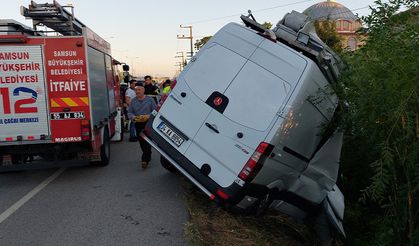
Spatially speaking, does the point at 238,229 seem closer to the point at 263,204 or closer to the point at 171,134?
the point at 263,204

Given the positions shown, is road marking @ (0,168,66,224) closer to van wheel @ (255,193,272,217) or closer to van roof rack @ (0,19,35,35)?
van roof rack @ (0,19,35,35)

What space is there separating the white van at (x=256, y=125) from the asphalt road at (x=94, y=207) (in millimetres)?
840

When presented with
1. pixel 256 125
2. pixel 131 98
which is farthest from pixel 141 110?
pixel 131 98

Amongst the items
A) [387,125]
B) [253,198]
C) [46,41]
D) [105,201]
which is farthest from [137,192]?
[387,125]

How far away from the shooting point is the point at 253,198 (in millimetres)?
4816

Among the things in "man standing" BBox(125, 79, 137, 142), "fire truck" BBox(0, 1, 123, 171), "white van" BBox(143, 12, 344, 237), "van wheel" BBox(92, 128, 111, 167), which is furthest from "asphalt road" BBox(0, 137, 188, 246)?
"man standing" BBox(125, 79, 137, 142)

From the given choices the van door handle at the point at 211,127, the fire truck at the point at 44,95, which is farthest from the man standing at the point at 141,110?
the van door handle at the point at 211,127

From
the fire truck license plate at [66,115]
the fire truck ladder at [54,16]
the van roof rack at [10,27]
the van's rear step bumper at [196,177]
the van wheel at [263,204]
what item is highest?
the fire truck ladder at [54,16]

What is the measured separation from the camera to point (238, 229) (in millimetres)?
4898

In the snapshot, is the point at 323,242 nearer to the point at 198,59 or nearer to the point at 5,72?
the point at 198,59

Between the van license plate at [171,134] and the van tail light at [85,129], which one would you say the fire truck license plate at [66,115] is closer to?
the van tail light at [85,129]

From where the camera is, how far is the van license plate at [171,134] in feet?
17.4

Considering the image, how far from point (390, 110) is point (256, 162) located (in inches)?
63.7

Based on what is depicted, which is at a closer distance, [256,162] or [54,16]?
[256,162]
